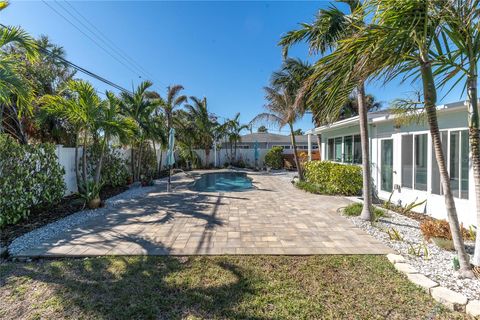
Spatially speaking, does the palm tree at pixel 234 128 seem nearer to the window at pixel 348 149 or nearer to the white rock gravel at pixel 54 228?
the window at pixel 348 149

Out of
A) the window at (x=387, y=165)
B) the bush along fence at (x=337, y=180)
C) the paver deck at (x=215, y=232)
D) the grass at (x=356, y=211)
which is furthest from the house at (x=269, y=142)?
the grass at (x=356, y=211)

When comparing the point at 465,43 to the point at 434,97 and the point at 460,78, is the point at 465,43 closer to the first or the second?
the point at 460,78

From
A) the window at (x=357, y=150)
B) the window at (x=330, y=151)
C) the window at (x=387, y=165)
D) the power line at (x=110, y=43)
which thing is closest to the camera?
the window at (x=387, y=165)

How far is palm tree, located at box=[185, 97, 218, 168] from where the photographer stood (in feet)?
71.9

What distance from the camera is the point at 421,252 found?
14.3 feet

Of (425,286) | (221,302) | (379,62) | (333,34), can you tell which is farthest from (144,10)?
(425,286)

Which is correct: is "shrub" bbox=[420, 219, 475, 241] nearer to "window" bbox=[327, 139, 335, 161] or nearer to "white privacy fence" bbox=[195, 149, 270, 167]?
"window" bbox=[327, 139, 335, 161]

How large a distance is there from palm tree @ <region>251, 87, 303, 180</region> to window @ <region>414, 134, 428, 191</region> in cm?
579

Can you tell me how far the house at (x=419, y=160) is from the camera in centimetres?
572

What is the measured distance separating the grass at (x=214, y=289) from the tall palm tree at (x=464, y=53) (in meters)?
1.74

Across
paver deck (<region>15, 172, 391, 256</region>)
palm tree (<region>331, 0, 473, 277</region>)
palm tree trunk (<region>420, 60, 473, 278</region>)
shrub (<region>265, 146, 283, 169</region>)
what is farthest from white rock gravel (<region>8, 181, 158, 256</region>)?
shrub (<region>265, 146, 283, 169</region>)

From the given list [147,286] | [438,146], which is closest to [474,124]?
[438,146]

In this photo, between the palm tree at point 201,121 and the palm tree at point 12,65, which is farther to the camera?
the palm tree at point 201,121

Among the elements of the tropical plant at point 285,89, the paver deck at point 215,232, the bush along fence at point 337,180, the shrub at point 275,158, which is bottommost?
the paver deck at point 215,232
